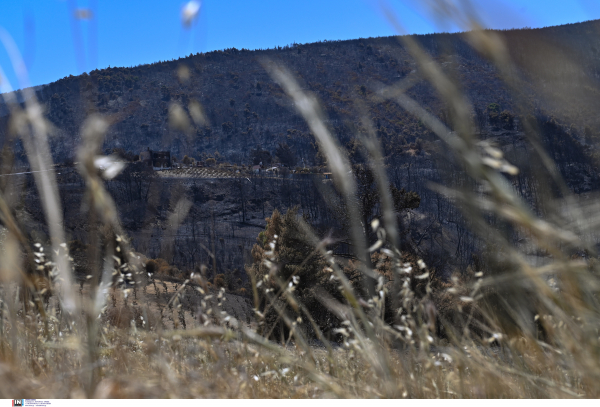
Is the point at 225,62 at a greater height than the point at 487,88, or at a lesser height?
greater

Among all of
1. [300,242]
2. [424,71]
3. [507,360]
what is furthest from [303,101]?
[300,242]

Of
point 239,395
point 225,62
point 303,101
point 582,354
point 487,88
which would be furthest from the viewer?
point 225,62

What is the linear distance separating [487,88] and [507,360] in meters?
90.1

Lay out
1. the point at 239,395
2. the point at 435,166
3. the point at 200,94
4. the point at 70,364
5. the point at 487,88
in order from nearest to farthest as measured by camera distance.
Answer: the point at 239,395
the point at 70,364
the point at 435,166
the point at 487,88
the point at 200,94

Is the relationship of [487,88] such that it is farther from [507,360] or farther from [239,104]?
[507,360]

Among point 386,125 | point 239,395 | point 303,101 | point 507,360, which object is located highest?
point 386,125

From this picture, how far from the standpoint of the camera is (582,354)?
99cm

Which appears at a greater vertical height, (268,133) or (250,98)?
(250,98)

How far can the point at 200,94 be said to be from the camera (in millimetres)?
89750

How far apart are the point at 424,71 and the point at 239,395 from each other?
1015mm

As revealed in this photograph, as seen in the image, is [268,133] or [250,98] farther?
[250,98]

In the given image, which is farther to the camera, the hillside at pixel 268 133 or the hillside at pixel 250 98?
the hillside at pixel 250 98

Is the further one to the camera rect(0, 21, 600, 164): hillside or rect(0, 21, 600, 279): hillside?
rect(0, 21, 600, 164): hillside

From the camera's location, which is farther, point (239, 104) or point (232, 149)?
point (239, 104)
